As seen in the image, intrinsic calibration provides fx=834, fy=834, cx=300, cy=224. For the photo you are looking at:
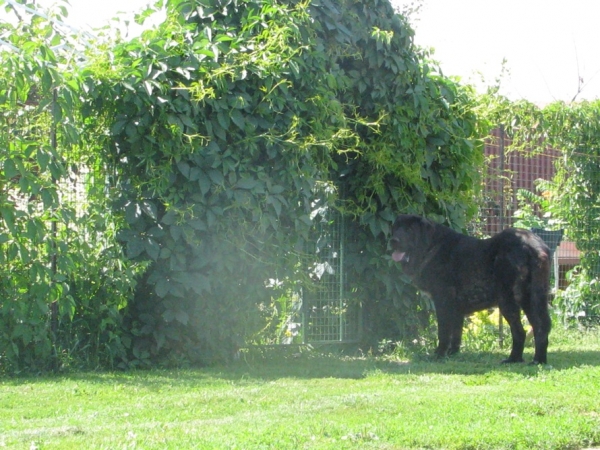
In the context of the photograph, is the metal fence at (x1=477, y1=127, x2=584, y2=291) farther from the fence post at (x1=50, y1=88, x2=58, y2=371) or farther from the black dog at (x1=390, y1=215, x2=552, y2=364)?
the fence post at (x1=50, y1=88, x2=58, y2=371)

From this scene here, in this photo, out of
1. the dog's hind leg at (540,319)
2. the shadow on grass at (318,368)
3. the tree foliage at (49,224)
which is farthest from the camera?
the dog's hind leg at (540,319)

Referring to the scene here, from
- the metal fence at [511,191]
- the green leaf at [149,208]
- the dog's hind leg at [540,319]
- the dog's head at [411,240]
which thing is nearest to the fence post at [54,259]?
the green leaf at [149,208]

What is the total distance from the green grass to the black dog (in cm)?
50

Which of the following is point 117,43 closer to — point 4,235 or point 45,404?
point 4,235

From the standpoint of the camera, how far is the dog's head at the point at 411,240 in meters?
9.87

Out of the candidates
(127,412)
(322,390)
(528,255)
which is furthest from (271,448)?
(528,255)

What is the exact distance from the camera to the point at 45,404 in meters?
6.83

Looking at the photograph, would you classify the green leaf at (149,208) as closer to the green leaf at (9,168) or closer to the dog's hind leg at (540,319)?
the green leaf at (9,168)

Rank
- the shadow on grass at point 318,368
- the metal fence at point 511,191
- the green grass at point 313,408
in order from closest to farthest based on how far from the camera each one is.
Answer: the green grass at point 313,408 < the shadow on grass at point 318,368 < the metal fence at point 511,191

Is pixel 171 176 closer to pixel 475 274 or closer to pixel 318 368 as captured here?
pixel 318 368

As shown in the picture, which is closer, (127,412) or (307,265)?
(127,412)

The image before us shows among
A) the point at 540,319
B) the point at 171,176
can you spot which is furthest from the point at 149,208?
the point at 540,319

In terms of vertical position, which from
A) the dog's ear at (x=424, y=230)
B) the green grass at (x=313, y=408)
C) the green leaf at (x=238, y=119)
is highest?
the green leaf at (x=238, y=119)

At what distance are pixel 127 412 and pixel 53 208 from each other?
2.61 meters
